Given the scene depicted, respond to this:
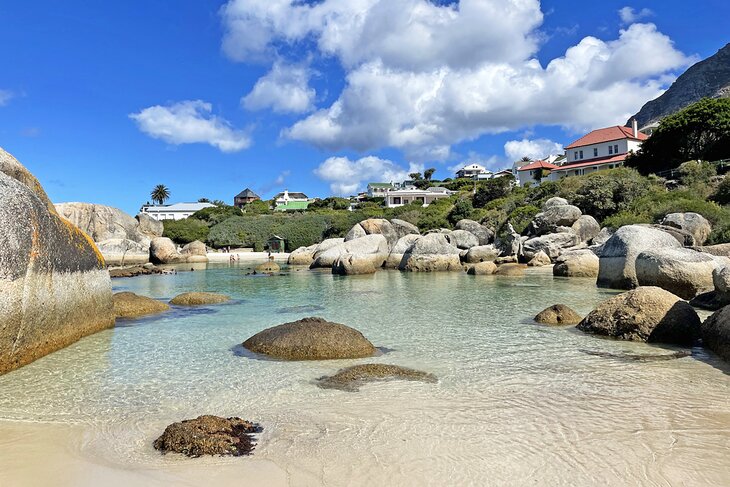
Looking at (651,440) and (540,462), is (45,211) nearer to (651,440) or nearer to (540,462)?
(540,462)

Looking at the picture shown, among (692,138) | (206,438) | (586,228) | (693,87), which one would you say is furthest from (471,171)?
(206,438)

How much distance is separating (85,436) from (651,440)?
605cm

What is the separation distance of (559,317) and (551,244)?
20589 millimetres

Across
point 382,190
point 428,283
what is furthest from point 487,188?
point 382,190

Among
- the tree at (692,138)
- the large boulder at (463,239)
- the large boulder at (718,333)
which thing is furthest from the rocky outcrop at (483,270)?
the tree at (692,138)

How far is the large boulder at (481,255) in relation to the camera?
3453 centimetres

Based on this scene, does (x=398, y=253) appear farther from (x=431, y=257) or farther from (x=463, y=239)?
(x=463, y=239)

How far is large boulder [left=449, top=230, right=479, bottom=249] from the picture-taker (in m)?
40.6

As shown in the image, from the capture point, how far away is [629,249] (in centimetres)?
1809

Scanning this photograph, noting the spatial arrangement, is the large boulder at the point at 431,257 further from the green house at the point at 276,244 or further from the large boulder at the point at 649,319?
the green house at the point at 276,244

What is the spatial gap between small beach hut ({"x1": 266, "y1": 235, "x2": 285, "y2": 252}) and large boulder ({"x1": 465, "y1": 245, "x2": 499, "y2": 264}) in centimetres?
3043

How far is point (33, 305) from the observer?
822 centimetres

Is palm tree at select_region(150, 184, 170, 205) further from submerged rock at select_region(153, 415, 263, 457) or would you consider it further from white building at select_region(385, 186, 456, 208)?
submerged rock at select_region(153, 415, 263, 457)

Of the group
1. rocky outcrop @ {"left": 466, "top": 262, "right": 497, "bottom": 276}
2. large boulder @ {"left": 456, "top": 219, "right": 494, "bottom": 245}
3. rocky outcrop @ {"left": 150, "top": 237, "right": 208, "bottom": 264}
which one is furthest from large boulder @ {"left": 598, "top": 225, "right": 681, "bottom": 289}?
rocky outcrop @ {"left": 150, "top": 237, "right": 208, "bottom": 264}
